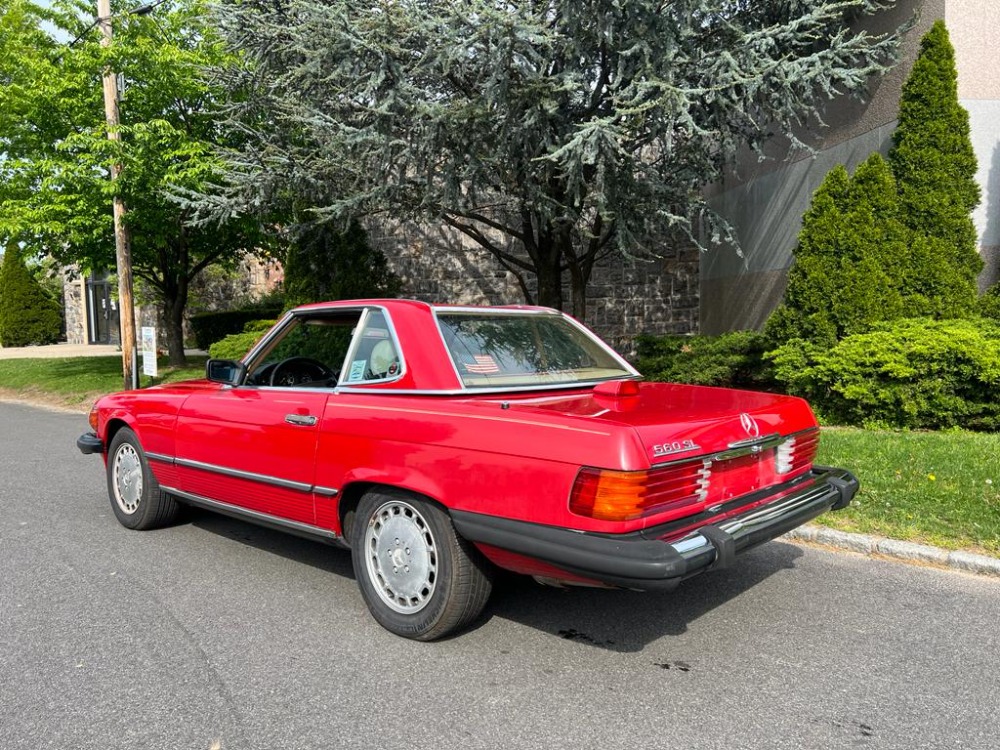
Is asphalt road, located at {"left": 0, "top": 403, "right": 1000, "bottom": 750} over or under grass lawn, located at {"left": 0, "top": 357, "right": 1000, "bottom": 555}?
under

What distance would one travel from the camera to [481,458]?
3.32 m

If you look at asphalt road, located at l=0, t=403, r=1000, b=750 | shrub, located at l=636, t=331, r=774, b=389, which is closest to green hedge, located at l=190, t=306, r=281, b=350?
shrub, located at l=636, t=331, r=774, b=389

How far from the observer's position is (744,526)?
3428mm

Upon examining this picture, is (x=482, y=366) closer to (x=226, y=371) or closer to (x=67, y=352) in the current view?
(x=226, y=371)

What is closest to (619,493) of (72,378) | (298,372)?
(298,372)

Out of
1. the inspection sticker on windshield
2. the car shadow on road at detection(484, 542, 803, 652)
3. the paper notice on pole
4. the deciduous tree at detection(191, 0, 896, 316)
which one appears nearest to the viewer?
the car shadow on road at detection(484, 542, 803, 652)

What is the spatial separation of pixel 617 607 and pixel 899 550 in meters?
2.06

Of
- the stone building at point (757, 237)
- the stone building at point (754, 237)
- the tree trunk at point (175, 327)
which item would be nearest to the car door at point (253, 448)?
the stone building at point (754, 237)

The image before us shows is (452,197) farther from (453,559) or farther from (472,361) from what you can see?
(453,559)

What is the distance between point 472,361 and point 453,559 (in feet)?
3.31

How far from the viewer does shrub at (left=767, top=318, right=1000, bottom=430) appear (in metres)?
7.88

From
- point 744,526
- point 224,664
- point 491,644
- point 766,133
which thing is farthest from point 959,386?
point 224,664

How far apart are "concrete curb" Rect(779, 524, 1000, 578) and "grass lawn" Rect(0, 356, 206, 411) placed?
41.6 feet

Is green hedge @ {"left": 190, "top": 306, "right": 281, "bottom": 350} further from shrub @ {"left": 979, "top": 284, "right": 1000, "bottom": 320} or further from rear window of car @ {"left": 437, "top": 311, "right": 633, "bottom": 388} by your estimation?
rear window of car @ {"left": 437, "top": 311, "right": 633, "bottom": 388}
